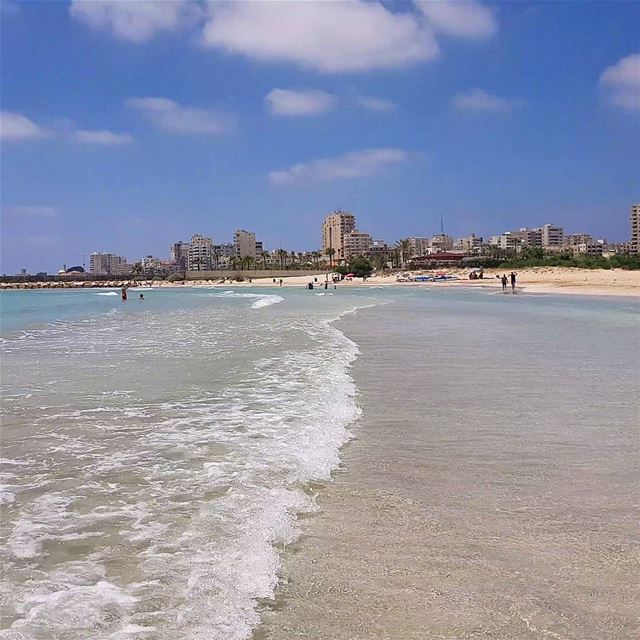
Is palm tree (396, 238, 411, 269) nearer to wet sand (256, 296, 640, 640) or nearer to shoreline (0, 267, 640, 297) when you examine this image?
shoreline (0, 267, 640, 297)

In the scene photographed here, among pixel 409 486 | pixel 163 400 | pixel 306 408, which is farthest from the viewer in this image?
pixel 163 400

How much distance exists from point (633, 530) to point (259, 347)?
465 inches

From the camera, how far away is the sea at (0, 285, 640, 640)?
3287mm

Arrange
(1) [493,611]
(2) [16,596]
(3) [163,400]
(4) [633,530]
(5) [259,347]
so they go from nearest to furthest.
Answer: (1) [493,611], (2) [16,596], (4) [633,530], (3) [163,400], (5) [259,347]

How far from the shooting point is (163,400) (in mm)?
8742

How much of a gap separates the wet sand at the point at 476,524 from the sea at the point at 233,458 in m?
0.04

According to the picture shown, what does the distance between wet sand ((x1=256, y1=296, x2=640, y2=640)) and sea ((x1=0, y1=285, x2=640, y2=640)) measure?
0.04m

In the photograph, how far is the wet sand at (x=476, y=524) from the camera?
3.06 meters

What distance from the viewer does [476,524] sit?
420 cm

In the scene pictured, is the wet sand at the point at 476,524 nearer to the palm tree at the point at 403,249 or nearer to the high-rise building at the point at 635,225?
the palm tree at the point at 403,249

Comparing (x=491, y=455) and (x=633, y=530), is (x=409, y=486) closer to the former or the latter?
(x=491, y=455)

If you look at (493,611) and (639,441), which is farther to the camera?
(639,441)

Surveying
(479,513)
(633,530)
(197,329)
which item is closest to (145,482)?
(479,513)

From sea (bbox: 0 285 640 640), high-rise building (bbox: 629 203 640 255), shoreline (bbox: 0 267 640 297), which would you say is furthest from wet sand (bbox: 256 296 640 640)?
high-rise building (bbox: 629 203 640 255)
